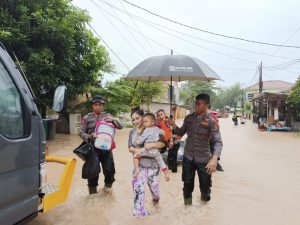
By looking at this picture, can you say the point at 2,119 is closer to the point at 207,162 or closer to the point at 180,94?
the point at 207,162

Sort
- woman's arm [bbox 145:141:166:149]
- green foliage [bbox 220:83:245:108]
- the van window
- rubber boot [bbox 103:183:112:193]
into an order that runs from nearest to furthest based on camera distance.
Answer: the van window
woman's arm [bbox 145:141:166:149]
rubber boot [bbox 103:183:112:193]
green foliage [bbox 220:83:245:108]

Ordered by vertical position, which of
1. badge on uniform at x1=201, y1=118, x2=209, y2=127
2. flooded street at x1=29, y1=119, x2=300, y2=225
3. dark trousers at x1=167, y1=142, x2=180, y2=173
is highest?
badge on uniform at x1=201, y1=118, x2=209, y2=127

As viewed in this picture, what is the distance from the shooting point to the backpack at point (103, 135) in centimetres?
519

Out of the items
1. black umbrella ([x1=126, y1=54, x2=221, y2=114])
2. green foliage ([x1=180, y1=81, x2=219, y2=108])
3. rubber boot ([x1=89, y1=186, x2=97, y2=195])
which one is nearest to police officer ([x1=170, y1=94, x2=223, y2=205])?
black umbrella ([x1=126, y1=54, x2=221, y2=114])

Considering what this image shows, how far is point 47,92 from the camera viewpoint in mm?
12273

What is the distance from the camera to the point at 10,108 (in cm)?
293

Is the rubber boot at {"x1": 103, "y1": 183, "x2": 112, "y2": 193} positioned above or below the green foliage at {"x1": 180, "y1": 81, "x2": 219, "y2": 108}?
below

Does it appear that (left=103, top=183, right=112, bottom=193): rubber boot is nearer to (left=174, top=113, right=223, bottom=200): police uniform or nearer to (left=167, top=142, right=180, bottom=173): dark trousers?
(left=174, top=113, right=223, bottom=200): police uniform

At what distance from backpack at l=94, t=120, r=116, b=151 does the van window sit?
2.20 meters

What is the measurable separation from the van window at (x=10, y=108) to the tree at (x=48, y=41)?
269 inches

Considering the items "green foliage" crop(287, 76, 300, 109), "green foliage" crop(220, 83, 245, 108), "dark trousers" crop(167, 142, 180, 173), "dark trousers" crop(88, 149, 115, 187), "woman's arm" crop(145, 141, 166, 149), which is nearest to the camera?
"woman's arm" crop(145, 141, 166, 149)

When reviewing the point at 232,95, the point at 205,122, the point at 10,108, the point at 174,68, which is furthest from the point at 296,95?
the point at 232,95

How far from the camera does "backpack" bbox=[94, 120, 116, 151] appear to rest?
5.19 metres

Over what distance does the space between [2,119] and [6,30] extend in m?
8.12
